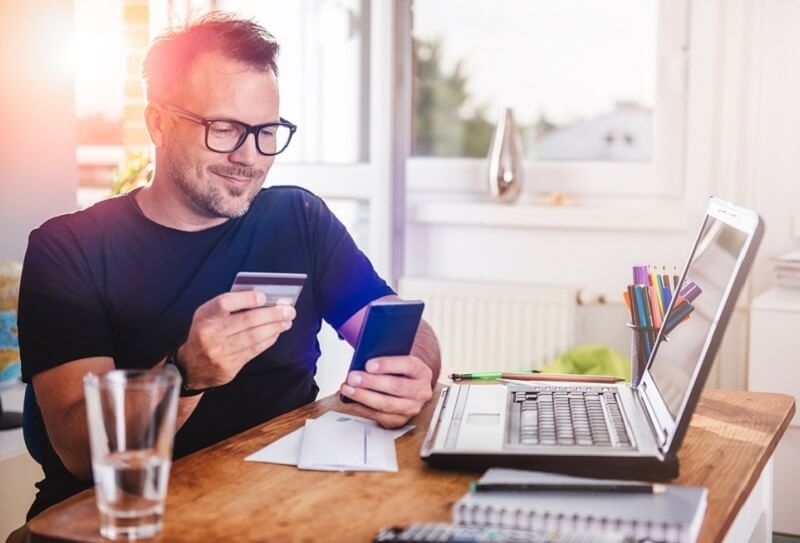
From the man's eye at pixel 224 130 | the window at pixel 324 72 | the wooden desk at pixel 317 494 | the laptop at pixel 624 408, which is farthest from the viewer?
the window at pixel 324 72

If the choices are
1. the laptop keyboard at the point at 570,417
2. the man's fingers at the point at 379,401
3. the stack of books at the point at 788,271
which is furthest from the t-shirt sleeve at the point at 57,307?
the stack of books at the point at 788,271

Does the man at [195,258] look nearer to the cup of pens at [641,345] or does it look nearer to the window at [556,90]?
the cup of pens at [641,345]

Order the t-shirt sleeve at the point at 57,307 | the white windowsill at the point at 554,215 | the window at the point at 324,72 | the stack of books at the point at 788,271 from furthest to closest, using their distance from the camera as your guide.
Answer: the window at the point at 324,72 < the white windowsill at the point at 554,215 < the stack of books at the point at 788,271 < the t-shirt sleeve at the point at 57,307

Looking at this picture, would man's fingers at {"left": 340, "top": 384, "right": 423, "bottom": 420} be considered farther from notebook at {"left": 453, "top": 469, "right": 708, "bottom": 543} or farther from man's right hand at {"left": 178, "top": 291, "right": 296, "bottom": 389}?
notebook at {"left": 453, "top": 469, "right": 708, "bottom": 543}

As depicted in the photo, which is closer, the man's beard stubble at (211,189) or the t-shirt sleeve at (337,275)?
the man's beard stubble at (211,189)

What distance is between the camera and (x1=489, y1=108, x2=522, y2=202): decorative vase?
328 centimetres

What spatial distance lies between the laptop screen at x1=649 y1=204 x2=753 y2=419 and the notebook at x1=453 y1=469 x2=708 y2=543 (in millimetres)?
156

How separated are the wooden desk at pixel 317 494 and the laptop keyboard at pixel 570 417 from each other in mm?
94

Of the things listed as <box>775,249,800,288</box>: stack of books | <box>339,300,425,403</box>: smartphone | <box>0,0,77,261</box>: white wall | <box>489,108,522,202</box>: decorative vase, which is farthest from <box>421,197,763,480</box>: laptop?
<box>489,108,522,202</box>: decorative vase

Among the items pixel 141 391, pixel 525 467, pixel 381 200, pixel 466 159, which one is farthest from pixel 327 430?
pixel 466 159

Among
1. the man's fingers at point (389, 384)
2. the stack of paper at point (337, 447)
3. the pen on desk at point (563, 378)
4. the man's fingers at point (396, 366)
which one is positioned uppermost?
the man's fingers at point (396, 366)

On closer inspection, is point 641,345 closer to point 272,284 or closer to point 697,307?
point 697,307

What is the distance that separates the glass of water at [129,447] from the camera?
1003 mm

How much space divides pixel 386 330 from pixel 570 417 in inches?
10.7
